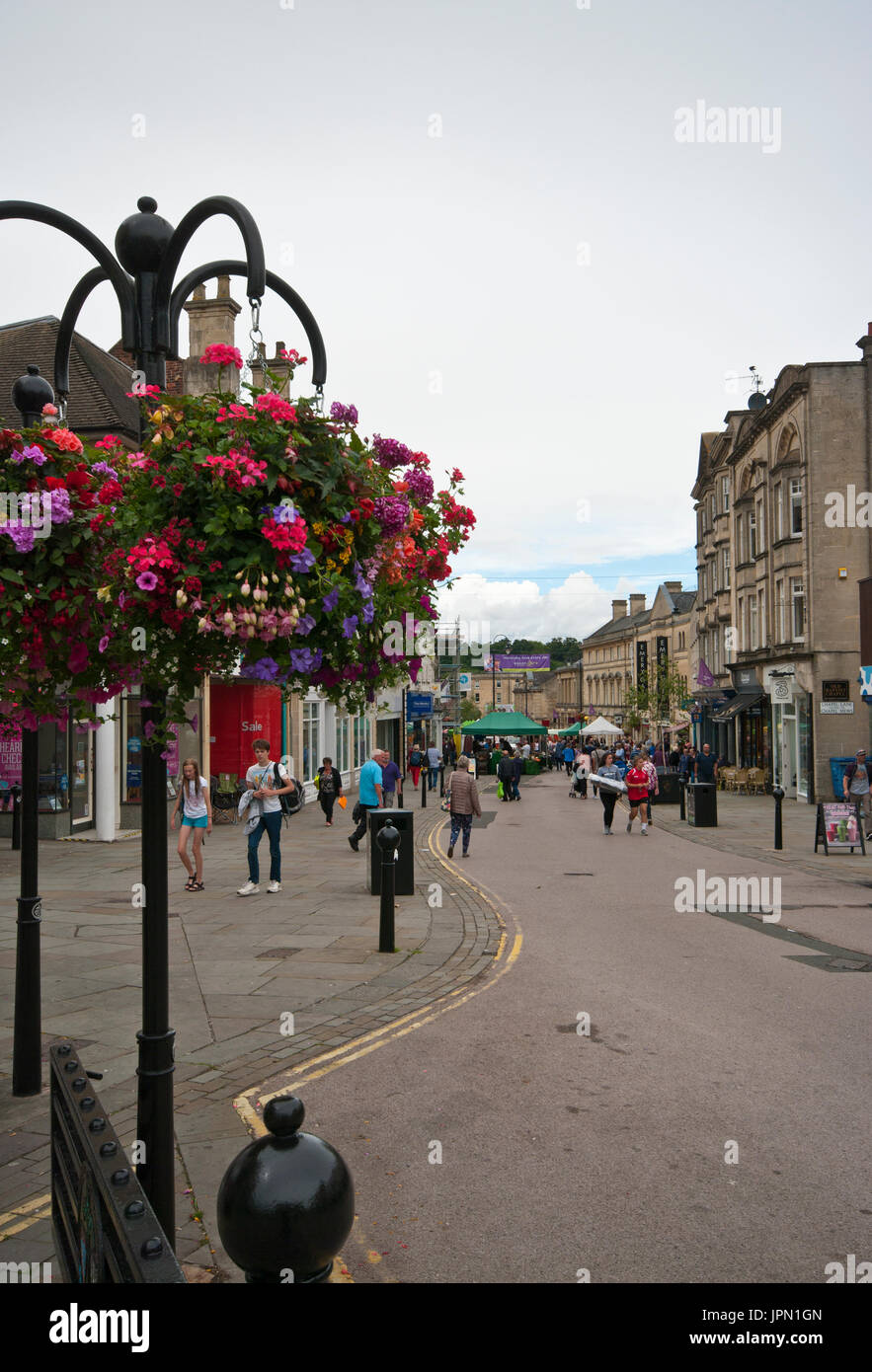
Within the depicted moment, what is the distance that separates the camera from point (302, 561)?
282 cm

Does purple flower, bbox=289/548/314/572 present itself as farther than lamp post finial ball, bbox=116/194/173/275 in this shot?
No

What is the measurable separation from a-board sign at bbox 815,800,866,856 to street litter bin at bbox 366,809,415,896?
8.01m

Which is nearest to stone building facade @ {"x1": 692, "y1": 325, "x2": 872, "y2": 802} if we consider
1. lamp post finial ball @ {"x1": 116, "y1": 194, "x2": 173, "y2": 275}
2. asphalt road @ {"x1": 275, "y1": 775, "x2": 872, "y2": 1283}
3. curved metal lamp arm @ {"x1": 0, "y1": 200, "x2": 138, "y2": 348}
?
asphalt road @ {"x1": 275, "y1": 775, "x2": 872, "y2": 1283}

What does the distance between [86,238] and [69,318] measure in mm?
579

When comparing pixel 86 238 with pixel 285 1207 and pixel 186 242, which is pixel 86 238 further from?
pixel 285 1207

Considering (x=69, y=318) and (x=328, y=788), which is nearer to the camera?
(x=69, y=318)

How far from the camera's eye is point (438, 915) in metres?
11.1

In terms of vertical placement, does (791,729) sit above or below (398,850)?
above

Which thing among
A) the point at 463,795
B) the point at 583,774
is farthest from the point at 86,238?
the point at 583,774

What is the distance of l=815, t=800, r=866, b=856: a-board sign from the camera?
16.5 metres

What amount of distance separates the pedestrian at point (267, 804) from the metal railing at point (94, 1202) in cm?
840

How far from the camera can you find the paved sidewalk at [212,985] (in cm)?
452

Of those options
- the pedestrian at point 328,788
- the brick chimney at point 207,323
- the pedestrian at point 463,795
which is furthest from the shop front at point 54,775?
the brick chimney at point 207,323

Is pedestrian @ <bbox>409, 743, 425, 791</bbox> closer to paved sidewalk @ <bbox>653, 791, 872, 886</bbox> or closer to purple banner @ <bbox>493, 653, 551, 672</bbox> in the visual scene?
paved sidewalk @ <bbox>653, 791, 872, 886</bbox>
